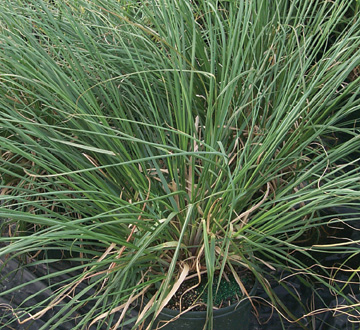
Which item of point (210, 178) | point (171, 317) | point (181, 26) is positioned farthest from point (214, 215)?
point (181, 26)

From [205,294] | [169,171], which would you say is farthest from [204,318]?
[169,171]


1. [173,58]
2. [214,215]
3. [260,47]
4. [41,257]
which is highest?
[173,58]

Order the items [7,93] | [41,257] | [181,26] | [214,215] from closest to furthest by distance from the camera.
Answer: [214,215] → [181,26] → [7,93] → [41,257]

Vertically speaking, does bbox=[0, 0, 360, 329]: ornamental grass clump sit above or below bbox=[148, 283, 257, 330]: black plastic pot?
above

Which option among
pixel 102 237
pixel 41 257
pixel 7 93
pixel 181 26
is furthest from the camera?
pixel 41 257

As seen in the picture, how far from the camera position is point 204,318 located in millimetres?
951

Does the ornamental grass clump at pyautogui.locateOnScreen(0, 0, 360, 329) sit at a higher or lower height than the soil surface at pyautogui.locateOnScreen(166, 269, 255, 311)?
higher

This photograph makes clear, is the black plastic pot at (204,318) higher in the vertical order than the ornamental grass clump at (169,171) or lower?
lower

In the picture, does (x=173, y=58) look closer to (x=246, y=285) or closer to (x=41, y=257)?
(x=246, y=285)

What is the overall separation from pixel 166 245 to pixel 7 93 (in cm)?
63

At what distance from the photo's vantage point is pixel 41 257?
4.66 ft

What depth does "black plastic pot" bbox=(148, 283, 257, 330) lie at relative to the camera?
95 centimetres

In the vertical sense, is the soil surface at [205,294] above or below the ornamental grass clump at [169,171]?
below

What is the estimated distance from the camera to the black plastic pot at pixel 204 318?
3.12ft
